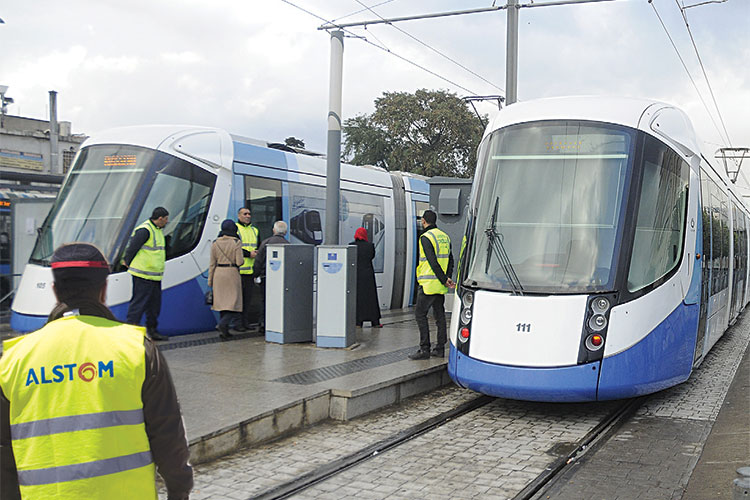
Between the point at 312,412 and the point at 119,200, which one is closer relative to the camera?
the point at 312,412

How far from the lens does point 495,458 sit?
6.24m

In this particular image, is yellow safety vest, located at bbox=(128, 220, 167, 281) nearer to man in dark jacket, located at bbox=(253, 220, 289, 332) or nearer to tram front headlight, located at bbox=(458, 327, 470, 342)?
man in dark jacket, located at bbox=(253, 220, 289, 332)

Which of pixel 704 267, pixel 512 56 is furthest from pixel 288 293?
pixel 512 56

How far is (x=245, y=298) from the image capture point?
11.6m

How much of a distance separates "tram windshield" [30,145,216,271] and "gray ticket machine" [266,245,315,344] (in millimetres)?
1362

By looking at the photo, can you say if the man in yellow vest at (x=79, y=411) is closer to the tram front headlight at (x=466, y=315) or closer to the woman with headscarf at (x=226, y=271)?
the tram front headlight at (x=466, y=315)

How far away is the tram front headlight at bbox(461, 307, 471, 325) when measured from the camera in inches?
299

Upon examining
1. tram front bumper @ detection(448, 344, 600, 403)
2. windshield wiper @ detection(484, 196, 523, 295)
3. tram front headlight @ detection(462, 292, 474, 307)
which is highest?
windshield wiper @ detection(484, 196, 523, 295)

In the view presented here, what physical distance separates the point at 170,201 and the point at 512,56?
7.51 metres

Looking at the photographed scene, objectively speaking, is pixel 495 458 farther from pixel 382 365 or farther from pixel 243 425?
pixel 382 365

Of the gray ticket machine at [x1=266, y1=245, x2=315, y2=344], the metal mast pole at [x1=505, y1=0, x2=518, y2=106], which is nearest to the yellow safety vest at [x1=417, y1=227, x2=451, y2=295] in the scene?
the gray ticket machine at [x1=266, y1=245, x2=315, y2=344]

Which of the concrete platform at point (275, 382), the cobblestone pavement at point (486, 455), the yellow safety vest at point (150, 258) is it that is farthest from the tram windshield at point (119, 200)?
the cobblestone pavement at point (486, 455)

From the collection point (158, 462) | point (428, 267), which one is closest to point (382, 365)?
point (428, 267)

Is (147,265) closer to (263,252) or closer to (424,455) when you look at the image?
(263,252)
